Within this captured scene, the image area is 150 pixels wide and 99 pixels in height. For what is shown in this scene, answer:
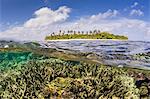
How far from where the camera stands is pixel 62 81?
36.7 feet

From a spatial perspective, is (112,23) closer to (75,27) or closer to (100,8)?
(100,8)

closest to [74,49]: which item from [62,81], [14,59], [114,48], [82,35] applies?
[82,35]

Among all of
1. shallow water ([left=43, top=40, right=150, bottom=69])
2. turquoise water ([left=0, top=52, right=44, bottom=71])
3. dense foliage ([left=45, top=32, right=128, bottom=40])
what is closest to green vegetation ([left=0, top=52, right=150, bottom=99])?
turquoise water ([left=0, top=52, right=44, bottom=71])

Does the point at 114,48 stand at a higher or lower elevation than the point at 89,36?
lower

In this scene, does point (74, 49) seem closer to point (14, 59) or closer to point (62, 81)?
point (62, 81)

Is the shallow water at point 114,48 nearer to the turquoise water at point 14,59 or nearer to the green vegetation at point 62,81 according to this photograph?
the green vegetation at point 62,81

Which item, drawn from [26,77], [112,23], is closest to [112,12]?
[112,23]

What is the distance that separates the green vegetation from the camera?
10750 millimetres

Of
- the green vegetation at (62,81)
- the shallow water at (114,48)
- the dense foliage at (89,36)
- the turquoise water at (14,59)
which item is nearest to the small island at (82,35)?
the dense foliage at (89,36)

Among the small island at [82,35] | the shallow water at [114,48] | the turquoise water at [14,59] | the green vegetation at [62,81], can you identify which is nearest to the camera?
the small island at [82,35]

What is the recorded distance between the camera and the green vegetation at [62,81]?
1075 centimetres

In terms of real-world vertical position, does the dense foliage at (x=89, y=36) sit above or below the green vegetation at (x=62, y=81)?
above

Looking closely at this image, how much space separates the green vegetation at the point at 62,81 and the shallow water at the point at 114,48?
3.87 feet

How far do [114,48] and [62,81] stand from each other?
9.68 ft
